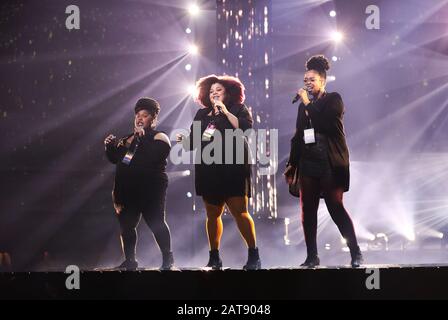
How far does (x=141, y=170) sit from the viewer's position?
4.36 metres

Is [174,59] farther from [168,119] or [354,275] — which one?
[354,275]

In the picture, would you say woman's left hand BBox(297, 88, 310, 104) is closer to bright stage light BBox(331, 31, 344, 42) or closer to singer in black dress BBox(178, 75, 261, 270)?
singer in black dress BBox(178, 75, 261, 270)

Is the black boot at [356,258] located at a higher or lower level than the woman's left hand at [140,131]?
lower

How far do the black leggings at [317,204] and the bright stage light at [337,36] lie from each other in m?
6.24

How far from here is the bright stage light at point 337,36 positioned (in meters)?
9.79

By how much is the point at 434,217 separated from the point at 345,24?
5412 mm

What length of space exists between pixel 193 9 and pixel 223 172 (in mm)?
3834

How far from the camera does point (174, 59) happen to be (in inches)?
303

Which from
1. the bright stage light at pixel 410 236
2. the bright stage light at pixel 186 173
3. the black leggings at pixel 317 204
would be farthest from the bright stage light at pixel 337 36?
the black leggings at pixel 317 204

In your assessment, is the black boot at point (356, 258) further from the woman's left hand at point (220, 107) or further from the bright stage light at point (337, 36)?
the bright stage light at point (337, 36)

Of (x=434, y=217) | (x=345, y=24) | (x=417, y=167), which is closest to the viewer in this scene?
(x=345, y=24)

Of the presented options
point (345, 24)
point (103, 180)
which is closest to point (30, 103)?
point (103, 180)

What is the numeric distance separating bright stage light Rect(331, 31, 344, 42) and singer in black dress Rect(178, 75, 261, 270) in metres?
6.03

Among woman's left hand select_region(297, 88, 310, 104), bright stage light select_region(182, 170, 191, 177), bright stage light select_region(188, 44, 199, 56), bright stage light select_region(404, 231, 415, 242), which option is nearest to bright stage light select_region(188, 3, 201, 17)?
bright stage light select_region(188, 44, 199, 56)
